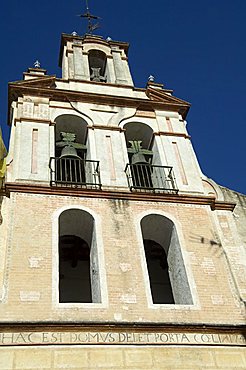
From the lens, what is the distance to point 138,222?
45.2 ft

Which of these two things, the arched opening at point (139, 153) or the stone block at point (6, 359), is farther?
the arched opening at point (139, 153)

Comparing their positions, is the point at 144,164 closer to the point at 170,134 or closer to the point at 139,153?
the point at 139,153

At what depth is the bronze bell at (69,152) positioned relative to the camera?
15.9 m

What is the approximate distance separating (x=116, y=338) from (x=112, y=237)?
3057mm

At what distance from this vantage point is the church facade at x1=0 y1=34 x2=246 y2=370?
10.8 metres

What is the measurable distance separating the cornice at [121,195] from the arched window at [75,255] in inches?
25.1

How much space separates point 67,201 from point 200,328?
493 centimetres

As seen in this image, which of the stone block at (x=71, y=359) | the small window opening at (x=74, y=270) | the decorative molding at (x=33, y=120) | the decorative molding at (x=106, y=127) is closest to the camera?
the stone block at (x=71, y=359)

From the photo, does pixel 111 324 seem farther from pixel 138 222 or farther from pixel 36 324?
pixel 138 222

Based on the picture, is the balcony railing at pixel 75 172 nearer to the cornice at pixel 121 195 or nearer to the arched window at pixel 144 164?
the cornice at pixel 121 195

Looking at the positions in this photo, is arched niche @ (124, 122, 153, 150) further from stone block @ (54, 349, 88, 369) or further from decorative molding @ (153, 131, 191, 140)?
stone block @ (54, 349, 88, 369)

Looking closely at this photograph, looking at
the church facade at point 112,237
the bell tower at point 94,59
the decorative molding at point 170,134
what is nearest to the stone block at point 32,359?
the church facade at point 112,237

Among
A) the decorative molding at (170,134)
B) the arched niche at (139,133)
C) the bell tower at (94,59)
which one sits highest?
the bell tower at (94,59)

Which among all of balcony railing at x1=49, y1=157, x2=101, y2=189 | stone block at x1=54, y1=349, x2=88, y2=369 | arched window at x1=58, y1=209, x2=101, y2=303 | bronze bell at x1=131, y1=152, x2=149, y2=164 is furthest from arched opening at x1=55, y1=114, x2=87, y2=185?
stone block at x1=54, y1=349, x2=88, y2=369
